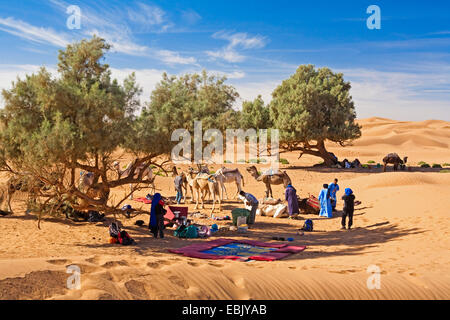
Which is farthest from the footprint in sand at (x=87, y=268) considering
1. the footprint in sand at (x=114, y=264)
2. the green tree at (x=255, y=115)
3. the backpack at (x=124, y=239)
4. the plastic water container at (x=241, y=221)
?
the green tree at (x=255, y=115)

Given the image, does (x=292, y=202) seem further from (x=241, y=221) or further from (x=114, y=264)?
(x=114, y=264)

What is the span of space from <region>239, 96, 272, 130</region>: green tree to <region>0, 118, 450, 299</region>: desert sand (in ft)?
48.0

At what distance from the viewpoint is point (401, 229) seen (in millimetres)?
13891

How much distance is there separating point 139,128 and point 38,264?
27.3 feet

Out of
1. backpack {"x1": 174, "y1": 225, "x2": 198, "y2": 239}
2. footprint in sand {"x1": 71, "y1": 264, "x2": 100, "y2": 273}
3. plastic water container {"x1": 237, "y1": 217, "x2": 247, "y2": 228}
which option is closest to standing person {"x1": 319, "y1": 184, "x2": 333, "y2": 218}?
plastic water container {"x1": 237, "y1": 217, "x2": 247, "y2": 228}

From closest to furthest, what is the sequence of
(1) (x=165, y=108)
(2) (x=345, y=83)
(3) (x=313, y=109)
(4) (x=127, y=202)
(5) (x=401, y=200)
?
(1) (x=165, y=108) → (5) (x=401, y=200) → (4) (x=127, y=202) → (3) (x=313, y=109) → (2) (x=345, y=83)

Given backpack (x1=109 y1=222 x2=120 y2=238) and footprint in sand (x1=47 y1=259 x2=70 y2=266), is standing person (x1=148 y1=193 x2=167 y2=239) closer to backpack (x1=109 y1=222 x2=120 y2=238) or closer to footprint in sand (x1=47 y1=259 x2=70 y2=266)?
backpack (x1=109 y1=222 x2=120 y2=238)

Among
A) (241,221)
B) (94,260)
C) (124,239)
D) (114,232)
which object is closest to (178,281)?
(94,260)

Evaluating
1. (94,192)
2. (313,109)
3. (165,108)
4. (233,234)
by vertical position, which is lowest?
(233,234)

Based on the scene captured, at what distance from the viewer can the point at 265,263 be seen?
9.09 metres

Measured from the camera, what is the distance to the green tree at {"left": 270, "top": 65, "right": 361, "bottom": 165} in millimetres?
33281
